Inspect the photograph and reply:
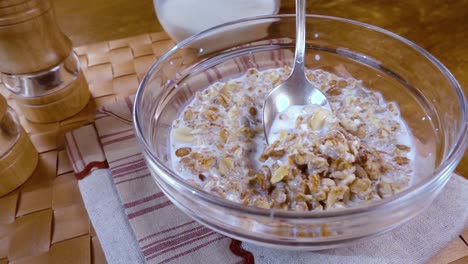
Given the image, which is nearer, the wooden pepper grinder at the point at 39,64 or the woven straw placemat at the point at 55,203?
the woven straw placemat at the point at 55,203

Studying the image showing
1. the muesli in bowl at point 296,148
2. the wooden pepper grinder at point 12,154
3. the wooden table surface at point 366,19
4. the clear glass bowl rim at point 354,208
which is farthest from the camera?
the wooden table surface at point 366,19

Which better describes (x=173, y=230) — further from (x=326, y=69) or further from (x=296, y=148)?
(x=326, y=69)

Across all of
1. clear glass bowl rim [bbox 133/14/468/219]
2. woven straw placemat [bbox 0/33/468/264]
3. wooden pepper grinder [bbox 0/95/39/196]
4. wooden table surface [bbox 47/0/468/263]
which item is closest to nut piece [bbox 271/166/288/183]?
clear glass bowl rim [bbox 133/14/468/219]

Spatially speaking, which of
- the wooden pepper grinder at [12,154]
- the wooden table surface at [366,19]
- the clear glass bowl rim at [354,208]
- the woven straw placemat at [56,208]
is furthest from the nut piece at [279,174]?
the wooden table surface at [366,19]

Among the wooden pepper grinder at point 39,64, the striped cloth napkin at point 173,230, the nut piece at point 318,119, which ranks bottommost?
the striped cloth napkin at point 173,230

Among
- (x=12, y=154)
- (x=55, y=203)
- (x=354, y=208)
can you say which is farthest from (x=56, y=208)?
(x=354, y=208)

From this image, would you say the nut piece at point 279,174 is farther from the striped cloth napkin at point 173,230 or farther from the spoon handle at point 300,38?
the spoon handle at point 300,38
